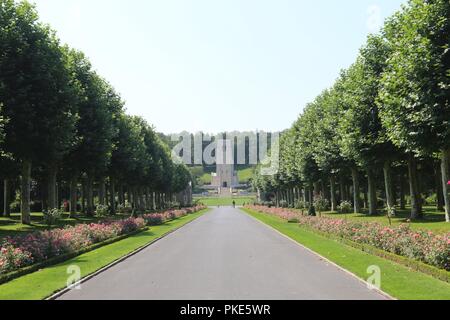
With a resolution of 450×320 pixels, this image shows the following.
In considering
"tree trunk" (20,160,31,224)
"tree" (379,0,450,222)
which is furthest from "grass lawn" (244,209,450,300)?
"tree trunk" (20,160,31,224)

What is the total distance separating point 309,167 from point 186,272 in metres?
47.0

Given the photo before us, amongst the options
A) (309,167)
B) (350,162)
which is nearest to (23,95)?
(350,162)

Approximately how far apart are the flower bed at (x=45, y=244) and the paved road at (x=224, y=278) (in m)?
3.22

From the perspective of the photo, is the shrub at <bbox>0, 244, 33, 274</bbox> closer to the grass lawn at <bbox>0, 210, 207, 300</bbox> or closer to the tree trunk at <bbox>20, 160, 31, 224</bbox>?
the grass lawn at <bbox>0, 210, 207, 300</bbox>

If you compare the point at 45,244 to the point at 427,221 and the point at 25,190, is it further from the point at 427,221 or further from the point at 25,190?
the point at 427,221

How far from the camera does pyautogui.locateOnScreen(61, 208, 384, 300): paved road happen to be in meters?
11.8

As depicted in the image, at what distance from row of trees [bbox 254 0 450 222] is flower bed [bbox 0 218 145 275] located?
1680 cm

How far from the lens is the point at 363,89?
124 feet

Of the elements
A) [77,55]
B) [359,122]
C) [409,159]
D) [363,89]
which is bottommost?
[409,159]

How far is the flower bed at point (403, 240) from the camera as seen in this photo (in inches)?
615

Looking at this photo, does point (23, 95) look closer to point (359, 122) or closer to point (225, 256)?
point (225, 256)

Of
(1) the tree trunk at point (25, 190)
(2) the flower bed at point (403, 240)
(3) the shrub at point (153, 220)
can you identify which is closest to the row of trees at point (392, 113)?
(2) the flower bed at point (403, 240)

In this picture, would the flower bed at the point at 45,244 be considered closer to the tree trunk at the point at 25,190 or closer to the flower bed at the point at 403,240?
the tree trunk at the point at 25,190

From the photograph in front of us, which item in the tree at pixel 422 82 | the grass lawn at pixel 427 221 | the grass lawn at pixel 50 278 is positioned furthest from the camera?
the grass lawn at pixel 427 221
